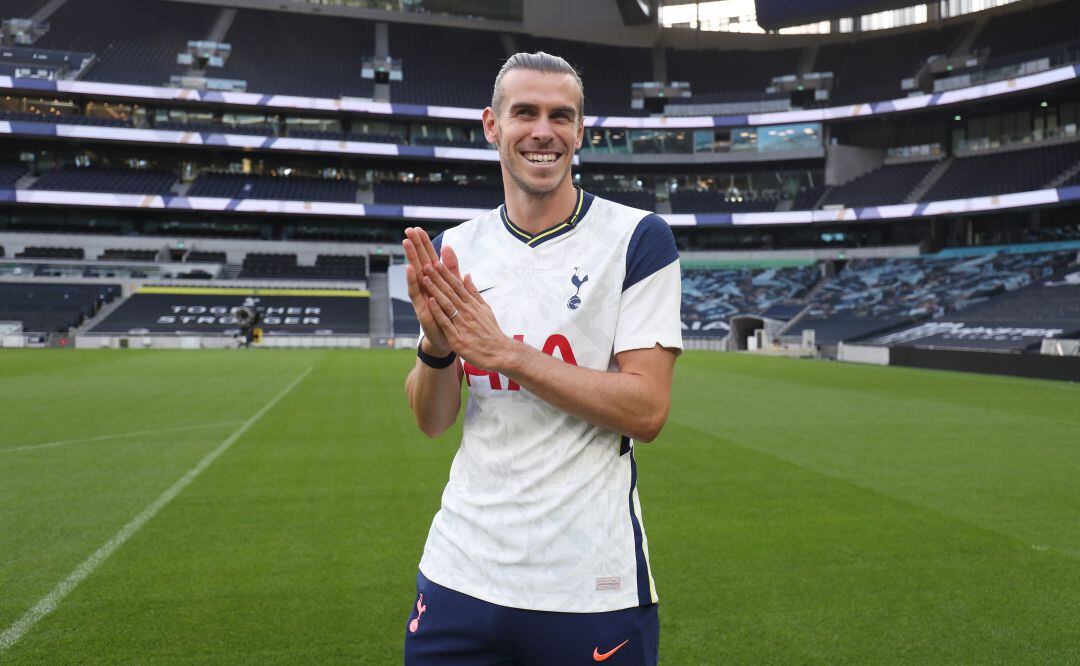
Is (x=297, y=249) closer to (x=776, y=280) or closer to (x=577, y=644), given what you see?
(x=776, y=280)

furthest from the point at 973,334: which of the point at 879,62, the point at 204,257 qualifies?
the point at 204,257

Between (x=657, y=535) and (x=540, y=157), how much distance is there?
16.1ft

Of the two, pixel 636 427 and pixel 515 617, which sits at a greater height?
pixel 636 427

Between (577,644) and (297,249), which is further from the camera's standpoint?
(297,249)

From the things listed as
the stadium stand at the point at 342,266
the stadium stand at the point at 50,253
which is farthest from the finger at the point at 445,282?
the stadium stand at the point at 50,253

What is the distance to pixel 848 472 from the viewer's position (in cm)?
932

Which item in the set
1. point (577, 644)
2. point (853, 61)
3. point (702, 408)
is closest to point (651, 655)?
point (577, 644)

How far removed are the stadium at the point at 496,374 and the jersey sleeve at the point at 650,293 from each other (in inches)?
102

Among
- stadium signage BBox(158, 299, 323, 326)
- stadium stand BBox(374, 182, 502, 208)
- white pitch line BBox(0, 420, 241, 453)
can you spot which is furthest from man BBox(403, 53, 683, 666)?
stadium stand BBox(374, 182, 502, 208)

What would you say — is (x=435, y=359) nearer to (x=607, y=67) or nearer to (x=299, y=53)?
(x=299, y=53)

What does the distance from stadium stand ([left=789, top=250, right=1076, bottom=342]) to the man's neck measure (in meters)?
41.1

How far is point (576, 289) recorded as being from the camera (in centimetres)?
219

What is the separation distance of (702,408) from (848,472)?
260 inches

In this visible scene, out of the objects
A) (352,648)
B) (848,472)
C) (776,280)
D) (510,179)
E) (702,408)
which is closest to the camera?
(510,179)
